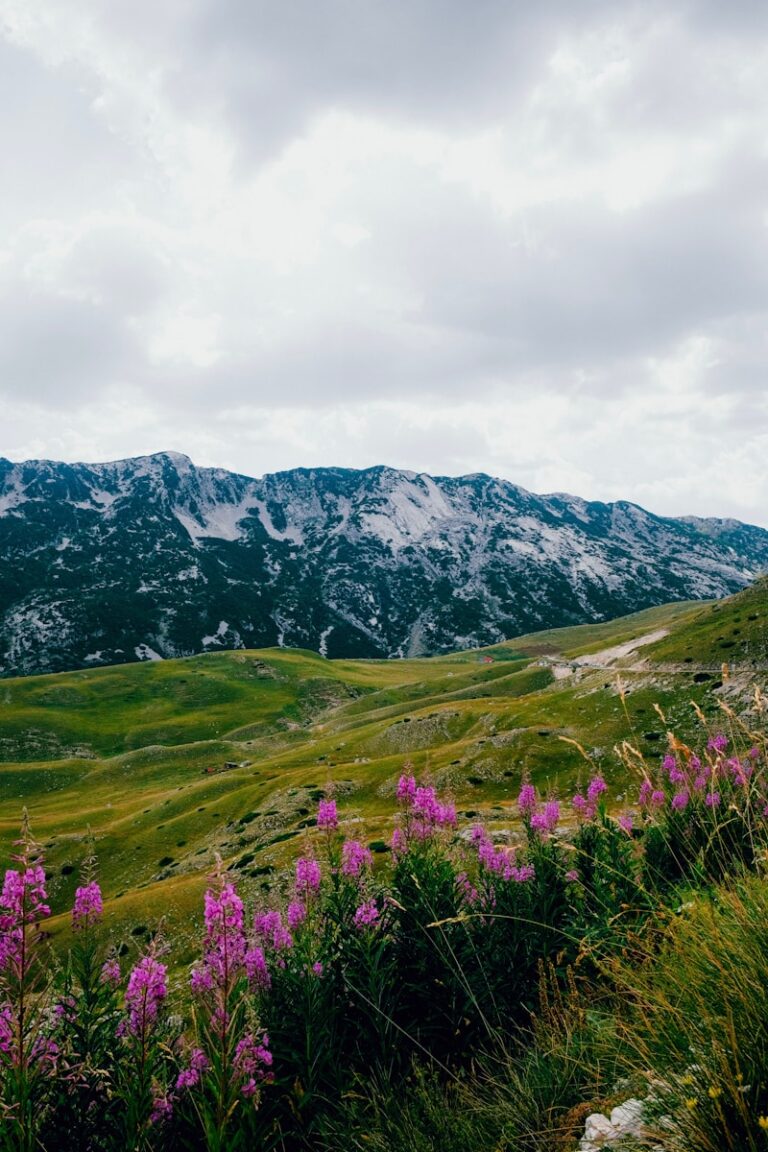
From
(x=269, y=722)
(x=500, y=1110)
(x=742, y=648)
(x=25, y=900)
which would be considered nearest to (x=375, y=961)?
(x=500, y=1110)

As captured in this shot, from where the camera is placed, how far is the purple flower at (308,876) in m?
9.33

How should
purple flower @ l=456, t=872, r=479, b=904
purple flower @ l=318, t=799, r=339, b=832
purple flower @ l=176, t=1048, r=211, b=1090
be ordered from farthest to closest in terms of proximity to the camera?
purple flower @ l=318, t=799, r=339, b=832, purple flower @ l=456, t=872, r=479, b=904, purple flower @ l=176, t=1048, r=211, b=1090

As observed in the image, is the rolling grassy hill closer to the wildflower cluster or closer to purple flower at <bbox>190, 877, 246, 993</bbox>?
the wildflower cluster

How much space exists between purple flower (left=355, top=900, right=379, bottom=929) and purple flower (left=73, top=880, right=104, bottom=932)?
3.95m

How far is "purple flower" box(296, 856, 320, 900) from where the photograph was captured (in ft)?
30.6

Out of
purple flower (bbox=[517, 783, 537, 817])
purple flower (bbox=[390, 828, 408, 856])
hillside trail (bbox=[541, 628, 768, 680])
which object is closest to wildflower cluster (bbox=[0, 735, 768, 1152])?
purple flower (bbox=[390, 828, 408, 856])

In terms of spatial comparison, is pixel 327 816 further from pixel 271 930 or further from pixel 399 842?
pixel 271 930

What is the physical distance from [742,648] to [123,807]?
272 feet

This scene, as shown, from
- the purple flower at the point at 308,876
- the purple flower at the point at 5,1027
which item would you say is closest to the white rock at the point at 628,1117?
the purple flower at the point at 308,876

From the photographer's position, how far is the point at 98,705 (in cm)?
13900

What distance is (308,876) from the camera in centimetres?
938

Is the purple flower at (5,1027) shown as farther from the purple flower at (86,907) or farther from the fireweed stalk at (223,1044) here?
the fireweed stalk at (223,1044)

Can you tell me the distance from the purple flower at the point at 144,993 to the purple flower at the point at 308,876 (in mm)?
2530

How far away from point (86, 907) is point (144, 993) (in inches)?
99.6
